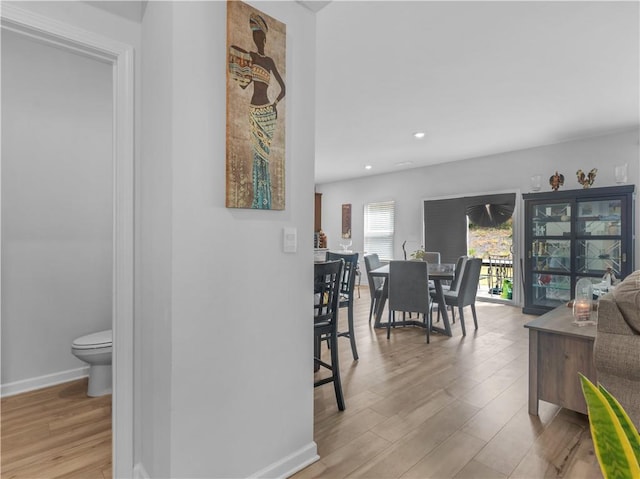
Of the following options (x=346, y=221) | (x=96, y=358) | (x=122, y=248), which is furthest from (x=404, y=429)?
(x=346, y=221)

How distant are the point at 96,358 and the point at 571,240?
563 centimetres

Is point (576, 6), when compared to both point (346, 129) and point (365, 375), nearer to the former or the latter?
point (346, 129)

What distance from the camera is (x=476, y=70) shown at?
113 inches

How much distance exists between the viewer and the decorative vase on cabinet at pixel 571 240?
4.28m

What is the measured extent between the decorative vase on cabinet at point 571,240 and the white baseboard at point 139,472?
194 inches

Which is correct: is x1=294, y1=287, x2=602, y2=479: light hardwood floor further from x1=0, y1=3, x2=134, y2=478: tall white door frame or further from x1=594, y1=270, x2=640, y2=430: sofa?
x1=0, y1=3, x2=134, y2=478: tall white door frame

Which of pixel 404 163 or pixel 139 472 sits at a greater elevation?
pixel 404 163

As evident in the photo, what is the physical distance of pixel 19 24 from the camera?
134 centimetres

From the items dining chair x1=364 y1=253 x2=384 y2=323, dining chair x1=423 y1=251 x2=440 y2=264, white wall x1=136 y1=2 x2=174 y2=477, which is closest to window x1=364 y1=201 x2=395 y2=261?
dining chair x1=423 y1=251 x2=440 y2=264

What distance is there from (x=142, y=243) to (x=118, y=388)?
69 centimetres

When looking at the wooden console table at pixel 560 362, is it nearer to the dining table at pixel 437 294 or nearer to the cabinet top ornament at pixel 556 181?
the dining table at pixel 437 294

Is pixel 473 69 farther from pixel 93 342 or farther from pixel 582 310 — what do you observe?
pixel 93 342

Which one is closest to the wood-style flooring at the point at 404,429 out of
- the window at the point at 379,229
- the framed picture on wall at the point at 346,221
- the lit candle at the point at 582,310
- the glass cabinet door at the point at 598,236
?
the lit candle at the point at 582,310

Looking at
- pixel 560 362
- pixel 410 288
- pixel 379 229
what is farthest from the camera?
pixel 379 229
